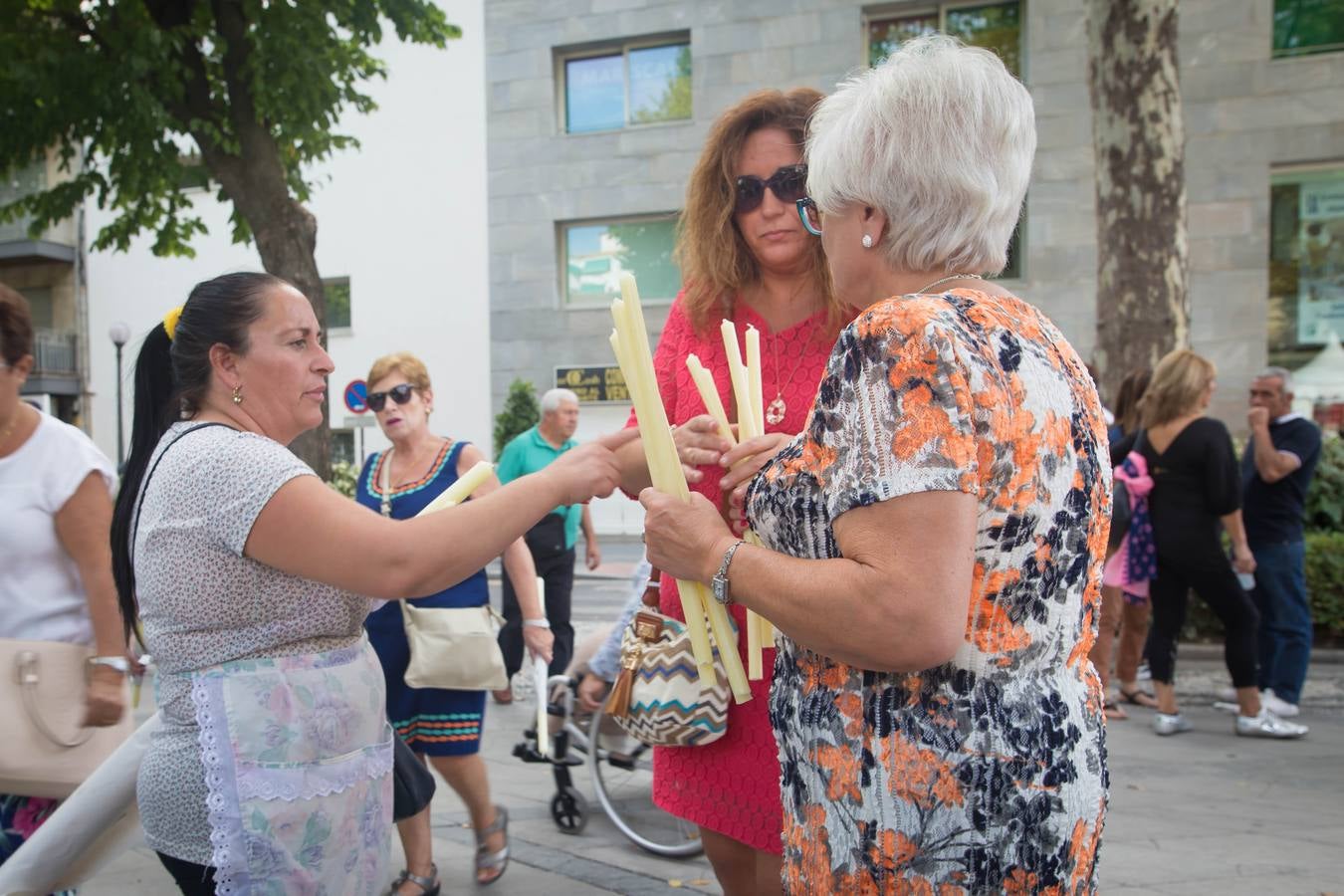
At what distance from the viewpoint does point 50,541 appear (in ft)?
8.80

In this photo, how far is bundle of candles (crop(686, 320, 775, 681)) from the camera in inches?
73.7

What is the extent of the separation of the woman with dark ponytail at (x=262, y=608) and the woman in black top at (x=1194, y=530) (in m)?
5.12

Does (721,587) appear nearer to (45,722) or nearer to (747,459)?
(747,459)

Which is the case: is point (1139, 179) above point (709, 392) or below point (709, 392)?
above


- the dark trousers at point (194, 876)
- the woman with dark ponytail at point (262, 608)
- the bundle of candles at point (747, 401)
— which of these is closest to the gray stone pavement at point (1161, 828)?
the dark trousers at point (194, 876)

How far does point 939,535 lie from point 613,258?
18.6 metres

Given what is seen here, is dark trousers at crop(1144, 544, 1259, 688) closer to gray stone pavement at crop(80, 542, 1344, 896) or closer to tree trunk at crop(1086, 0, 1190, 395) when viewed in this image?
gray stone pavement at crop(80, 542, 1344, 896)

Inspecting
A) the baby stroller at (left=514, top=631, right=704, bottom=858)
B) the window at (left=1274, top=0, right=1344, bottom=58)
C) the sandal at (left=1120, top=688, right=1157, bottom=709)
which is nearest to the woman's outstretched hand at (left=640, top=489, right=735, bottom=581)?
the baby stroller at (left=514, top=631, right=704, bottom=858)

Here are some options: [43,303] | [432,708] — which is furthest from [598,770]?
[43,303]

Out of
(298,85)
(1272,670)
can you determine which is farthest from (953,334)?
(298,85)

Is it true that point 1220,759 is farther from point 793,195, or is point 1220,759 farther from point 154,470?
point 154,470

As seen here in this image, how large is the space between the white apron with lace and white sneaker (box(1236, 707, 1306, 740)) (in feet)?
18.9

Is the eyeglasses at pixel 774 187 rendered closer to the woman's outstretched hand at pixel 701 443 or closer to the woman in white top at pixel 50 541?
the woman's outstretched hand at pixel 701 443

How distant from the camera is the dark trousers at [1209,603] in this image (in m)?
5.88
